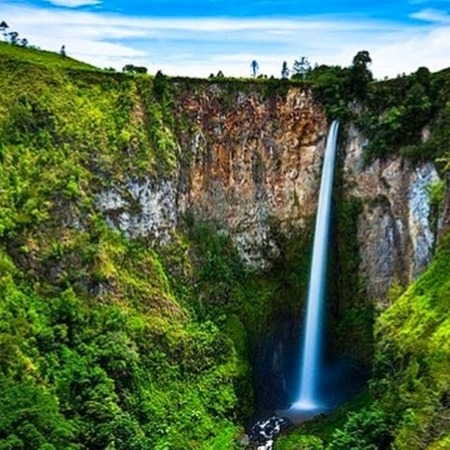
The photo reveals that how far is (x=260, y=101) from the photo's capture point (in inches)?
1359

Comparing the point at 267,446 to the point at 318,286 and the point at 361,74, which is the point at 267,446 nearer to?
the point at 318,286

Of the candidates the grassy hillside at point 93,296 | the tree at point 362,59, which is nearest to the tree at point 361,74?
the tree at point 362,59

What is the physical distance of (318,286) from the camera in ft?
111

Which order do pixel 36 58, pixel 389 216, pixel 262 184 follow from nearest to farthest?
pixel 389 216 < pixel 36 58 < pixel 262 184

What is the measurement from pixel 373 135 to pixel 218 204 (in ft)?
22.9

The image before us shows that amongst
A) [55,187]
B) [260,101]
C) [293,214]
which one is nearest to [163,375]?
[55,187]

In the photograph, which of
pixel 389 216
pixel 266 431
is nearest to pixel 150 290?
pixel 266 431

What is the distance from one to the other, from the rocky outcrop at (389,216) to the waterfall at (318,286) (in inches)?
29.9

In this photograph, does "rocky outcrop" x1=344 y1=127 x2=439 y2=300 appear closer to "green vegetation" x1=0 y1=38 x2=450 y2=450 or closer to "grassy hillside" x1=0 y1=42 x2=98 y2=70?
"green vegetation" x1=0 y1=38 x2=450 y2=450

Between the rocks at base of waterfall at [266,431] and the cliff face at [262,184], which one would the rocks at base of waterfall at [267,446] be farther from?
the cliff face at [262,184]

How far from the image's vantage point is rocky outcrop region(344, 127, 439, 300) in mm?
29547

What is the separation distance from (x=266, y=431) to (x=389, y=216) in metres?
9.74

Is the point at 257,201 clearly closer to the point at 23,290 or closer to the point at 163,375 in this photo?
the point at 163,375

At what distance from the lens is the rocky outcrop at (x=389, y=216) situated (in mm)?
29547
